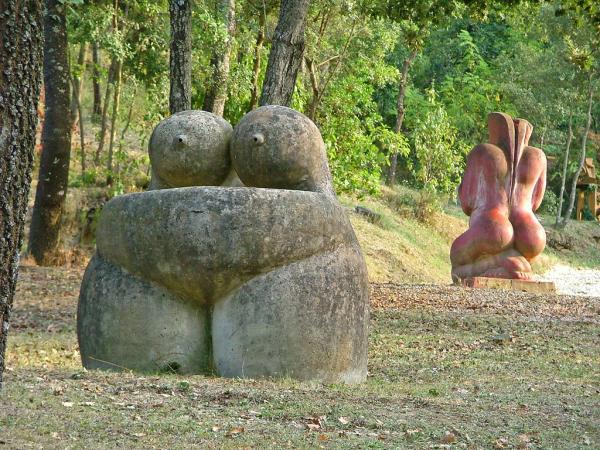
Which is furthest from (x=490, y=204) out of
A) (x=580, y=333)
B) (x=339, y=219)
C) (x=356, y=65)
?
(x=339, y=219)

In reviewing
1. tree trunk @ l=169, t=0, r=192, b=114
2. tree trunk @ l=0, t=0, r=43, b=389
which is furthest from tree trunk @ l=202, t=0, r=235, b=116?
tree trunk @ l=0, t=0, r=43, b=389

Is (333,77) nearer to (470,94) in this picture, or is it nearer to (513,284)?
(513,284)

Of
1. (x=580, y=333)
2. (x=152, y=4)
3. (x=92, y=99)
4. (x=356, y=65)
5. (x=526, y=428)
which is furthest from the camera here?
(x=92, y=99)

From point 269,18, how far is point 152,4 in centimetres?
277

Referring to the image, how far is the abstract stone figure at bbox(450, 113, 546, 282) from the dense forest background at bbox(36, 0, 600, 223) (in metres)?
2.21

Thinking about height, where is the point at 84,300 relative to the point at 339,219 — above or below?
below

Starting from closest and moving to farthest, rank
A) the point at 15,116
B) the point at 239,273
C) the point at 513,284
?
the point at 15,116 < the point at 239,273 < the point at 513,284

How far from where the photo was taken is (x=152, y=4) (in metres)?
18.8

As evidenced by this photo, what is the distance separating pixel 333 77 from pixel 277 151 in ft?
50.3

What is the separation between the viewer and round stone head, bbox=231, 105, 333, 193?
25.9 ft

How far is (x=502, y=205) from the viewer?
19.2 metres

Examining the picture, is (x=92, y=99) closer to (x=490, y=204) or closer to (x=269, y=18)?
(x=269, y=18)

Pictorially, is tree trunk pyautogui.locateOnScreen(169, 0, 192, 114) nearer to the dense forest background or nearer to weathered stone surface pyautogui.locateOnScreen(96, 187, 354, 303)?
the dense forest background

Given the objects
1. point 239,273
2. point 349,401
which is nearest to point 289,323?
point 239,273
